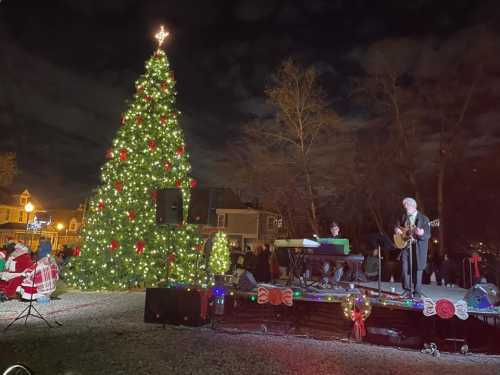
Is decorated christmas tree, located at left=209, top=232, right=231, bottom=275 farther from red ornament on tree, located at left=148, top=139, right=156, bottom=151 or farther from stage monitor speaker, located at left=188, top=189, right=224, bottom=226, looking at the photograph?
stage monitor speaker, located at left=188, top=189, right=224, bottom=226

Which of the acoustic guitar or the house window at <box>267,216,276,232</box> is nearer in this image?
the acoustic guitar

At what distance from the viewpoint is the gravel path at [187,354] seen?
557cm

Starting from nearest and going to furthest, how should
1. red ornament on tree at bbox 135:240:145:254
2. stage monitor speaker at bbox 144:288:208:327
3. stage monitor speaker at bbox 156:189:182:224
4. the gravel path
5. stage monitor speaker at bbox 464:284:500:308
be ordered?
the gravel path → stage monitor speaker at bbox 464:284:500:308 → stage monitor speaker at bbox 144:288:208:327 → stage monitor speaker at bbox 156:189:182:224 → red ornament on tree at bbox 135:240:145:254

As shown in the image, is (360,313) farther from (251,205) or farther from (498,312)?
(251,205)

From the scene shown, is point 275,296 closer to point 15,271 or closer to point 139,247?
point 139,247

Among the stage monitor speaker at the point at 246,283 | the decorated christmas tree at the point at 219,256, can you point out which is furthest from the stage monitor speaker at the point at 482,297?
the decorated christmas tree at the point at 219,256

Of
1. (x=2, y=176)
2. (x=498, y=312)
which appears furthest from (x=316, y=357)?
(x=2, y=176)

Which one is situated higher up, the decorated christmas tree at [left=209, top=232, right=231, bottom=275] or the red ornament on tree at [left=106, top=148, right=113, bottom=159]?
the red ornament on tree at [left=106, top=148, right=113, bottom=159]

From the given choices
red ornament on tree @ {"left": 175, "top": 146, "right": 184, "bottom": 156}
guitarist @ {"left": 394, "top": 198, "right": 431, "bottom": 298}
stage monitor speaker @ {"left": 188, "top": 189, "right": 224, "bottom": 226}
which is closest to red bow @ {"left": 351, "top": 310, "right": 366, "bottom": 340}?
guitarist @ {"left": 394, "top": 198, "right": 431, "bottom": 298}

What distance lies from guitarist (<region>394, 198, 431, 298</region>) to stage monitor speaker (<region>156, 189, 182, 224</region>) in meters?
4.50

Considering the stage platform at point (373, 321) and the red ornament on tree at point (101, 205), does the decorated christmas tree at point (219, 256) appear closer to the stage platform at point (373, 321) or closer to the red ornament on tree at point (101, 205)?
the red ornament on tree at point (101, 205)

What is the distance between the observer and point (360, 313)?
7.36 m

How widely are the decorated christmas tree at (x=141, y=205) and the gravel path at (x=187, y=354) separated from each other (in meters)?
4.63

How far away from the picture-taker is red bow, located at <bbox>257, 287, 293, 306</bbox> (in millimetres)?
7738
